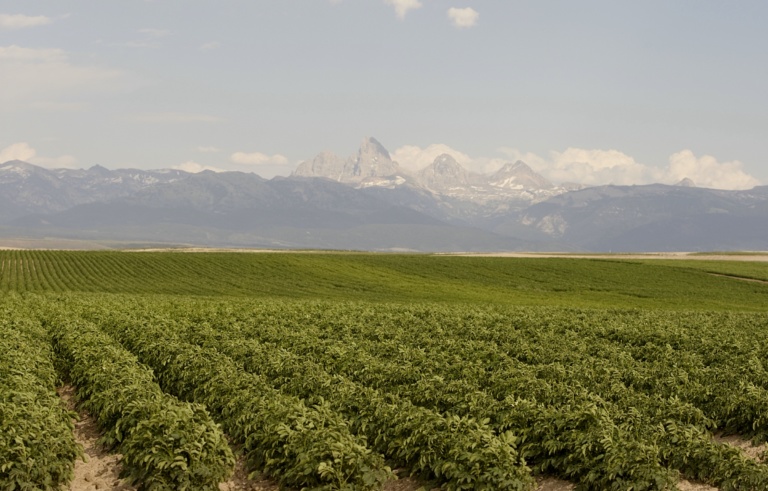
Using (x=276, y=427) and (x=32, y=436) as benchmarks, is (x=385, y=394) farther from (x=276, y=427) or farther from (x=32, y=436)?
(x=32, y=436)

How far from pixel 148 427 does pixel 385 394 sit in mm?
6922

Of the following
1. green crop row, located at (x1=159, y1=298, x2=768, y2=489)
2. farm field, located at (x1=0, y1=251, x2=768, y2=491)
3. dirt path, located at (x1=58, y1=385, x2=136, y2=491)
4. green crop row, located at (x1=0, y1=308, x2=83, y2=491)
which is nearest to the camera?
green crop row, located at (x1=0, y1=308, x2=83, y2=491)

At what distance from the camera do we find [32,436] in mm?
17172

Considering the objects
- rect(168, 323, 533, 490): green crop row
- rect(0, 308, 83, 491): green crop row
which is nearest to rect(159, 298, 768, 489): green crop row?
rect(168, 323, 533, 490): green crop row

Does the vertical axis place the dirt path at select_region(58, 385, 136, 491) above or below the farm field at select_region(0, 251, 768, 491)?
below

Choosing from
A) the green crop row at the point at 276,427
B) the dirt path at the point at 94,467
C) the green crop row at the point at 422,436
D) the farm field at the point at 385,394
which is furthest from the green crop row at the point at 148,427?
the green crop row at the point at 422,436

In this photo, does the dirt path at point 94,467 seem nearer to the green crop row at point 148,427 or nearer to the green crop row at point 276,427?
the green crop row at point 148,427

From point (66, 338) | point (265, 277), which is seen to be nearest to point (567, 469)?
point (66, 338)

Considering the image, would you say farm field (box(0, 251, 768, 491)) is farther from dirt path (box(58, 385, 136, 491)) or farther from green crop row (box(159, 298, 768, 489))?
dirt path (box(58, 385, 136, 491))

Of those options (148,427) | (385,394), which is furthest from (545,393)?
(148,427)

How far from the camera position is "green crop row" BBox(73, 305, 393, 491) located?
16.3 m

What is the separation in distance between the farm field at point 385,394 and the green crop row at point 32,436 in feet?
0.18

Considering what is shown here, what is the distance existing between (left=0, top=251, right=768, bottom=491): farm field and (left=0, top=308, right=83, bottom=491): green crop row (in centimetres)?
6

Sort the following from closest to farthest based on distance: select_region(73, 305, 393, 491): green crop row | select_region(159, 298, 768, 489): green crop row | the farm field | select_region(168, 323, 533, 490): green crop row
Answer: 1. select_region(168, 323, 533, 490): green crop row
2. select_region(73, 305, 393, 491): green crop row
3. the farm field
4. select_region(159, 298, 768, 489): green crop row
